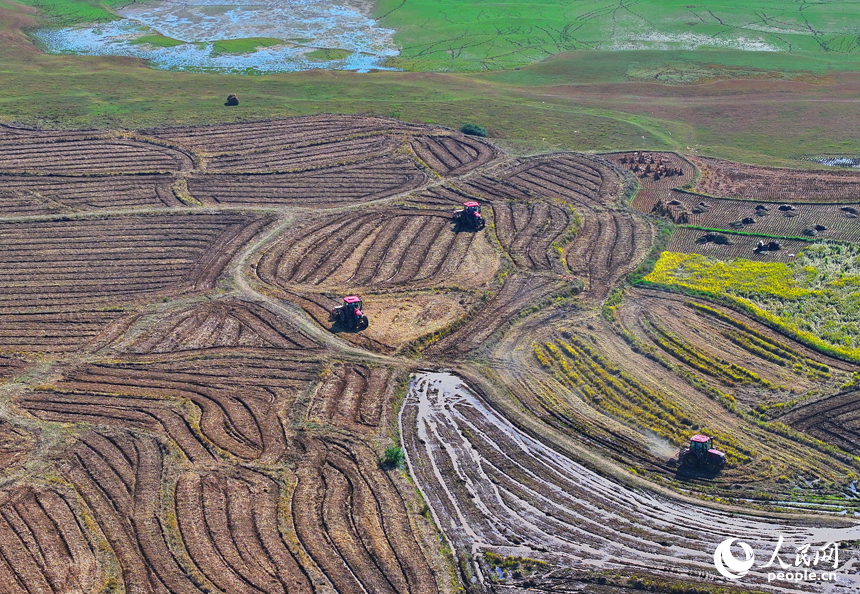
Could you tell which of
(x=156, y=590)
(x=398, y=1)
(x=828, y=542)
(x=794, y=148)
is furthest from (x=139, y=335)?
(x=398, y=1)

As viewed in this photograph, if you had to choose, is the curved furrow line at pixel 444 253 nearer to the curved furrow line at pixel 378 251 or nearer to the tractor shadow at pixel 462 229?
the tractor shadow at pixel 462 229

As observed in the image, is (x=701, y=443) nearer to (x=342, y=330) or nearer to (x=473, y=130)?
(x=342, y=330)

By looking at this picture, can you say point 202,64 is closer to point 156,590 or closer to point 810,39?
point 810,39

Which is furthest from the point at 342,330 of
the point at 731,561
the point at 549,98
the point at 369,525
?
the point at 549,98

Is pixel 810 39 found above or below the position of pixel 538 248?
above

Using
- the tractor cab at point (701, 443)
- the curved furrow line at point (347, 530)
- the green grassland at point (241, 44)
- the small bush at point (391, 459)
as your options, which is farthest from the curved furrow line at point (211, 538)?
the green grassland at point (241, 44)
